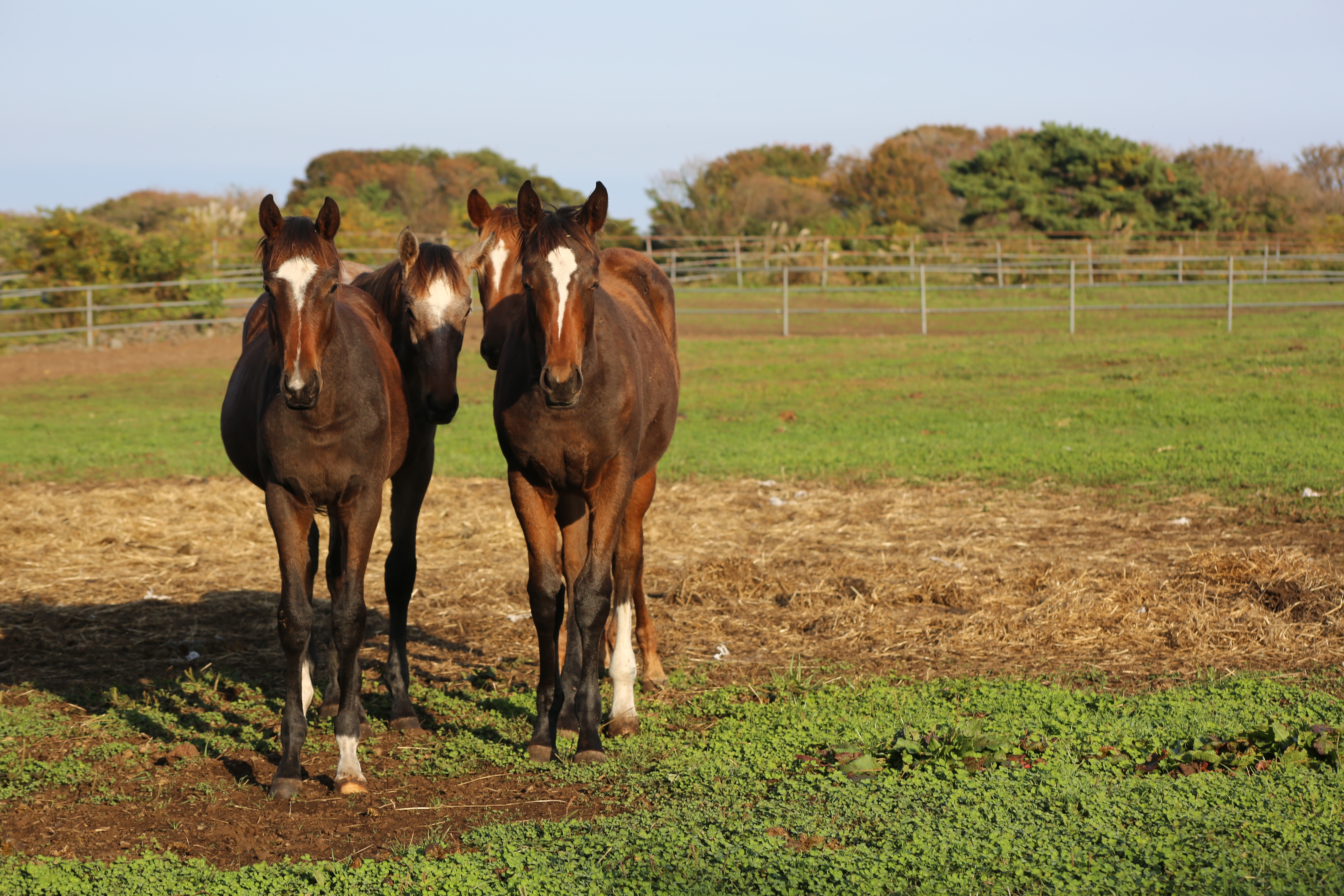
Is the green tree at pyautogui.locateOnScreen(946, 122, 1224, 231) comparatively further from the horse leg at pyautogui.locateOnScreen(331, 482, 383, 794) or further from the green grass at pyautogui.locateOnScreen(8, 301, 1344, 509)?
the horse leg at pyautogui.locateOnScreen(331, 482, 383, 794)

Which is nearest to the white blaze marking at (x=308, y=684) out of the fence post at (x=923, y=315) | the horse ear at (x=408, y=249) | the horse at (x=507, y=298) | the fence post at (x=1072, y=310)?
the horse at (x=507, y=298)

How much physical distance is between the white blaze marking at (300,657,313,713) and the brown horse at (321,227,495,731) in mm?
122

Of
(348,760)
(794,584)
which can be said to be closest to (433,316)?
(348,760)

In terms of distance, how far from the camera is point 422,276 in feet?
17.5

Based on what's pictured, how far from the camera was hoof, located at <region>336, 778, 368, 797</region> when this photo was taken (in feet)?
13.9

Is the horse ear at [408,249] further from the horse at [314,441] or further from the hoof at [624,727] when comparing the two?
the hoof at [624,727]

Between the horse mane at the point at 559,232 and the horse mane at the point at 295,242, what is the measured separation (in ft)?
2.63

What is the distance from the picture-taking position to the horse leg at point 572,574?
4801 millimetres

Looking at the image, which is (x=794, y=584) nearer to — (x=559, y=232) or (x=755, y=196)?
(x=559, y=232)

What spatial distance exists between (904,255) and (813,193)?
17006mm

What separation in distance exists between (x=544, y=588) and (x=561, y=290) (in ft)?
4.33

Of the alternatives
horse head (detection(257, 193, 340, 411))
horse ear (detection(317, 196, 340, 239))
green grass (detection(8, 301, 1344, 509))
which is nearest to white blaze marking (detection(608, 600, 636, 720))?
horse head (detection(257, 193, 340, 411))

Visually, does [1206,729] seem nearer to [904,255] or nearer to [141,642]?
[141,642]

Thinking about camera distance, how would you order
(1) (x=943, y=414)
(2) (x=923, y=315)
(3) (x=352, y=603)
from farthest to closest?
(2) (x=923, y=315) → (1) (x=943, y=414) → (3) (x=352, y=603)
